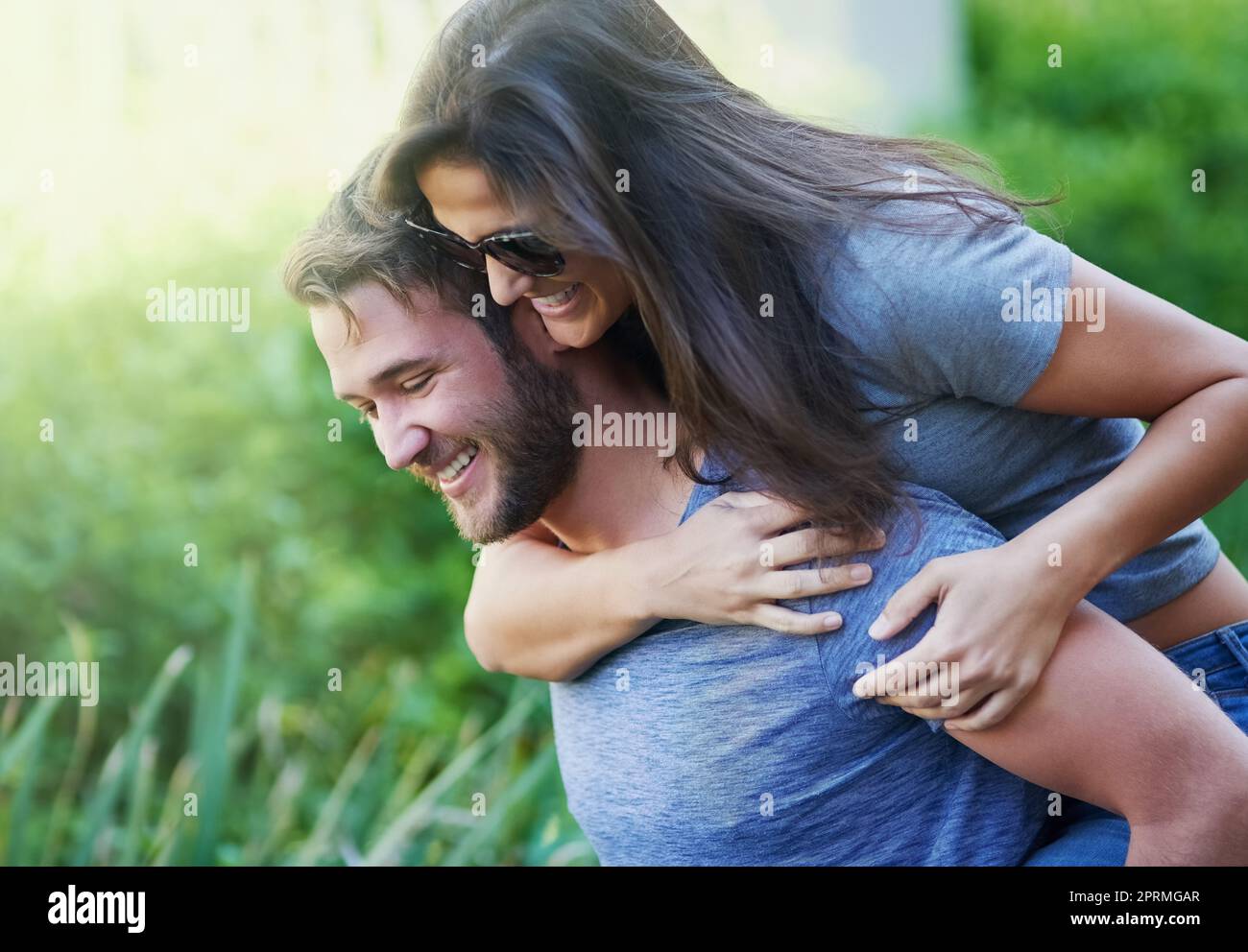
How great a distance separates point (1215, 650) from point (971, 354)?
61 cm

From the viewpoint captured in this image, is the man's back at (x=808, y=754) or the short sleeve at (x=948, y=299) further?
the man's back at (x=808, y=754)

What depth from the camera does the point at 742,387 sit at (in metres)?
1.55

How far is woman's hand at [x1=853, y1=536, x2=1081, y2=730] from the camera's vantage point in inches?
57.6

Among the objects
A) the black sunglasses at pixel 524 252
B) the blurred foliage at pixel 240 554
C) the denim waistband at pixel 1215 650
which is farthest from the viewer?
the blurred foliage at pixel 240 554

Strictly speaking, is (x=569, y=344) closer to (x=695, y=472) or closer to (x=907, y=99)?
(x=695, y=472)

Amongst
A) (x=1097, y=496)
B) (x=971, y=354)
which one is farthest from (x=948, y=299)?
(x=1097, y=496)

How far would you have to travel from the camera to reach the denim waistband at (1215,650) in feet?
5.62

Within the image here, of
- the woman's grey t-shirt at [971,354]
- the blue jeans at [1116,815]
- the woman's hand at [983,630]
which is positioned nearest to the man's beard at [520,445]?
the woman's grey t-shirt at [971,354]

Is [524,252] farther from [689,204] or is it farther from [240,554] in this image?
[240,554]

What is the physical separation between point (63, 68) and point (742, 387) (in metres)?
2.98

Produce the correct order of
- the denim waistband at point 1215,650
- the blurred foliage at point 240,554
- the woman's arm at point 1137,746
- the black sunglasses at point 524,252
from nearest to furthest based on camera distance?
the woman's arm at point 1137,746
the black sunglasses at point 524,252
the denim waistband at point 1215,650
the blurred foliage at point 240,554

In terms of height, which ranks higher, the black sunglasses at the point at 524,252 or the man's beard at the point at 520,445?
the black sunglasses at the point at 524,252

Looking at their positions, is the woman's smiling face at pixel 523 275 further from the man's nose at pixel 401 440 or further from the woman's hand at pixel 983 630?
the woman's hand at pixel 983 630
